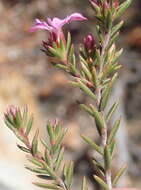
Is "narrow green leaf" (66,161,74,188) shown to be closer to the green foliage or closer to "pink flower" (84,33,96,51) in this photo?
the green foliage

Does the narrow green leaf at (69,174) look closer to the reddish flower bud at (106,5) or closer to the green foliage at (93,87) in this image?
the green foliage at (93,87)

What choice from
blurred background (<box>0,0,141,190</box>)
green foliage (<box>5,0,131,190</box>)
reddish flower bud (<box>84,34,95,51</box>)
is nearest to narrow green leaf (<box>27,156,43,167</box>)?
green foliage (<box>5,0,131,190</box>)

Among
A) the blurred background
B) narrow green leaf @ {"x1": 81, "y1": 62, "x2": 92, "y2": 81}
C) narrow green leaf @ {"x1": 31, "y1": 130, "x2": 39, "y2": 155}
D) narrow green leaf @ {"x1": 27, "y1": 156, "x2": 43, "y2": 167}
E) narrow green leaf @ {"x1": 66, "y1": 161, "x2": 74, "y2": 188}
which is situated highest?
the blurred background

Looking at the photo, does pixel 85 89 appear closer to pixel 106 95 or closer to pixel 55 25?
pixel 106 95

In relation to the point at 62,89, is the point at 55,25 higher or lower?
lower

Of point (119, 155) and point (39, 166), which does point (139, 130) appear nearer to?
point (119, 155)

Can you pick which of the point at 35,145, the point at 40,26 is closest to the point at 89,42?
the point at 40,26

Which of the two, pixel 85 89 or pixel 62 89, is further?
pixel 62 89

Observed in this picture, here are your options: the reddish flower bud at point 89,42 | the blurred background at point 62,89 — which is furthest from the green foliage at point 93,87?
the blurred background at point 62,89

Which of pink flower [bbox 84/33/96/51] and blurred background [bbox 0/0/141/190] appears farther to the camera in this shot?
blurred background [bbox 0/0/141/190]
